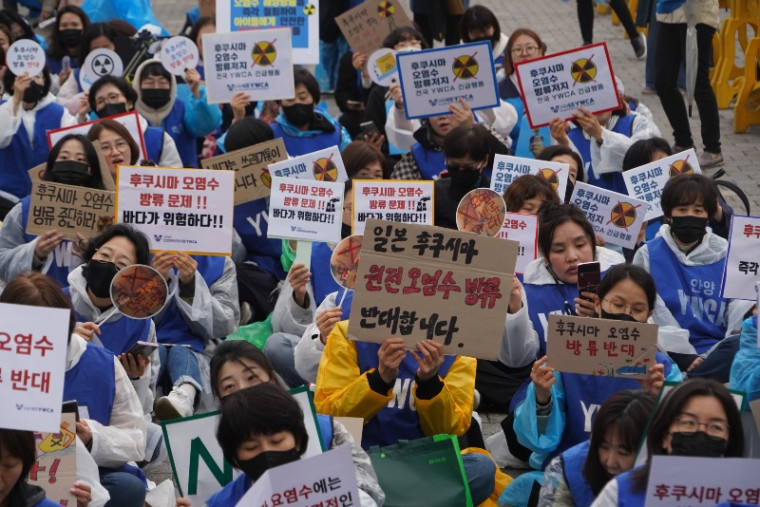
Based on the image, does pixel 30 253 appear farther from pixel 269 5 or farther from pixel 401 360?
pixel 269 5

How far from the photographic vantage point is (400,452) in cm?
538

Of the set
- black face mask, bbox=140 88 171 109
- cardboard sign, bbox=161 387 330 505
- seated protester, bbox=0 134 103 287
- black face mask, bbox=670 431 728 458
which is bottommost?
cardboard sign, bbox=161 387 330 505

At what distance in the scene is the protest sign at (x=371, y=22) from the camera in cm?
1139

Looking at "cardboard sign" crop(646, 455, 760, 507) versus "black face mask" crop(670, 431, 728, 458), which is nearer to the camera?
"cardboard sign" crop(646, 455, 760, 507)

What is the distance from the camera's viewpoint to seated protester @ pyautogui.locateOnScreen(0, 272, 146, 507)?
5367 millimetres

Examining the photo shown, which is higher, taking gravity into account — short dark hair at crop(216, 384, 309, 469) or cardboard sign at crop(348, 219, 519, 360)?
cardboard sign at crop(348, 219, 519, 360)

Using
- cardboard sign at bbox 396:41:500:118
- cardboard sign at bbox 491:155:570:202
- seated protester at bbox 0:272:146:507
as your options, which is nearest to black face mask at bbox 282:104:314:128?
cardboard sign at bbox 396:41:500:118

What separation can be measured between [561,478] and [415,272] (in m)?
0.97

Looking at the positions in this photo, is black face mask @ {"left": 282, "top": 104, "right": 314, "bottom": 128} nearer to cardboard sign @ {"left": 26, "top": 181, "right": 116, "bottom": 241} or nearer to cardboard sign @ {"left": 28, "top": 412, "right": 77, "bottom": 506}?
cardboard sign @ {"left": 26, "top": 181, "right": 116, "bottom": 241}

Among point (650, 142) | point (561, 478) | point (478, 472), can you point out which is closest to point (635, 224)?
point (650, 142)

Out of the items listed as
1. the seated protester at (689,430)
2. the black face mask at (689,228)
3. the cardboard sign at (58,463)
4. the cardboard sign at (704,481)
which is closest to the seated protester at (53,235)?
the cardboard sign at (58,463)

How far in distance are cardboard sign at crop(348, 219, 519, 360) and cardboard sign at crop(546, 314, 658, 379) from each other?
0.93ft

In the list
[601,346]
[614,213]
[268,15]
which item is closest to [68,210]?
[614,213]

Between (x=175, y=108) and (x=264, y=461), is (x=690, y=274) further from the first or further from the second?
(x=175, y=108)
